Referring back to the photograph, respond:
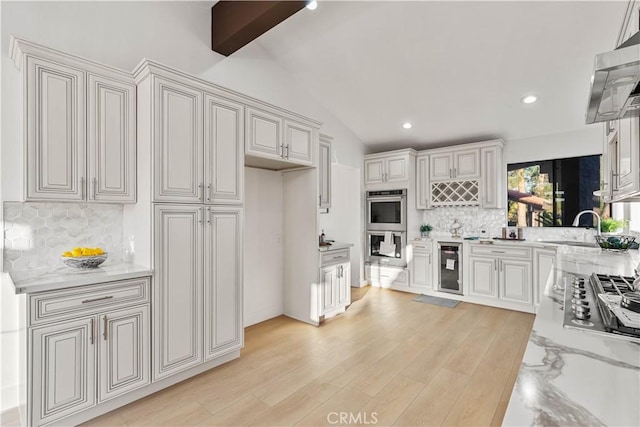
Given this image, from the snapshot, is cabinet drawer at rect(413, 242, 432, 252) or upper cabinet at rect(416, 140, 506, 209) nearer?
upper cabinet at rect(416, 140, 506, 209)

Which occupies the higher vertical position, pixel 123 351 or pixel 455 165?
pixel 455 165

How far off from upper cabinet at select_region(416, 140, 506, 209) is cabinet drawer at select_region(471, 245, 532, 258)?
0.63 meters

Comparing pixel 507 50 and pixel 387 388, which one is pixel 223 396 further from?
pixel 507 50

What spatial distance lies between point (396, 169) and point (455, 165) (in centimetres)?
89

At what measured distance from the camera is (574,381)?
2.37ft

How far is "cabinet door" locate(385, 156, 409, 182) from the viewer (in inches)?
198

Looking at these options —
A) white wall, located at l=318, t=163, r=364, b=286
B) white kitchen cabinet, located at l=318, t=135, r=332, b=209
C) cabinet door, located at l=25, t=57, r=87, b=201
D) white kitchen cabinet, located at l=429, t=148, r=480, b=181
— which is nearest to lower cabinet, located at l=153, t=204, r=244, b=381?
cabinet door, located at l=25, t=57, r=87, b=201

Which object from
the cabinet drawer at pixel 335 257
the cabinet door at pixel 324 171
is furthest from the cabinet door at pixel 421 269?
the cabinet door at pixel 324 171

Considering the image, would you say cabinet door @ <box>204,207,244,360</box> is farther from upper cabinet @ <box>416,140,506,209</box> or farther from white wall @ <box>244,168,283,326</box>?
upper cabinet @ <box>416,140,506,209</box>

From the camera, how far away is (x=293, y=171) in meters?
3.80

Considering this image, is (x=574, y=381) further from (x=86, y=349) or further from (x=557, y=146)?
(x=557, y=146)

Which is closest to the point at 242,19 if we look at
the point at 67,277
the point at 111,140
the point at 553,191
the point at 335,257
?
the point at 111,140

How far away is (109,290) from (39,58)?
1.49 metres

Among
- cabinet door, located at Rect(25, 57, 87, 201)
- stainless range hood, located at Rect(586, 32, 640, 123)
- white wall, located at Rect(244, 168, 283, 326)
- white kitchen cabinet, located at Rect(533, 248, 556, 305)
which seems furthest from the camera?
white kitchen cabinet, located at Rect(533, 248, 556, 305)
